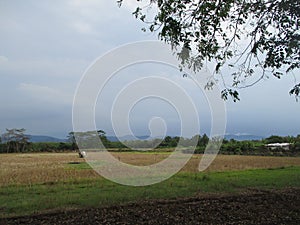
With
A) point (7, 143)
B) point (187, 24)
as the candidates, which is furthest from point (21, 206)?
point (7, 143)

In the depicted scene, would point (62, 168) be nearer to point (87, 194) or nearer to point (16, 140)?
point (87, 194)

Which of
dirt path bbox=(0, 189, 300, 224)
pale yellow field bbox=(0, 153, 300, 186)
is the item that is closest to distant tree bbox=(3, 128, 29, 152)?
pale yellow field bbox=(0, 153, 300, 186)

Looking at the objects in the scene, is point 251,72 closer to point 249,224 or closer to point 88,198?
point 249,224

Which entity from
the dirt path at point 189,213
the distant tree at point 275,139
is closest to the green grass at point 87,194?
the dirt path at point 189,213

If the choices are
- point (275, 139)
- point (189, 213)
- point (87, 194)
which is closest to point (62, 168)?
point (87, 194)

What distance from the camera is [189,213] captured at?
649 centimetres

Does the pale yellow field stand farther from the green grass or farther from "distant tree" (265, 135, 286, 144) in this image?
"distant tree" (265, 135, 286, 144)

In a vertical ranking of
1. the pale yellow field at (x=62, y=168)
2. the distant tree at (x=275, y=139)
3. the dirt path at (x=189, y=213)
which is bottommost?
the dirt path at (x=189, y=213)

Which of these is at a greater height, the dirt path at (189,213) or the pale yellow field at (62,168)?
the pale yellow field at (62,168)

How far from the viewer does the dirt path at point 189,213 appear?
5961mm

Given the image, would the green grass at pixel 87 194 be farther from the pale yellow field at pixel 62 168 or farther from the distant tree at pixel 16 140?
the distant tree at pixel 16 140

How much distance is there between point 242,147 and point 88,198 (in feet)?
121

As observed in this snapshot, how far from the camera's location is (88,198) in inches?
332

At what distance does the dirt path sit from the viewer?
19.6ft
